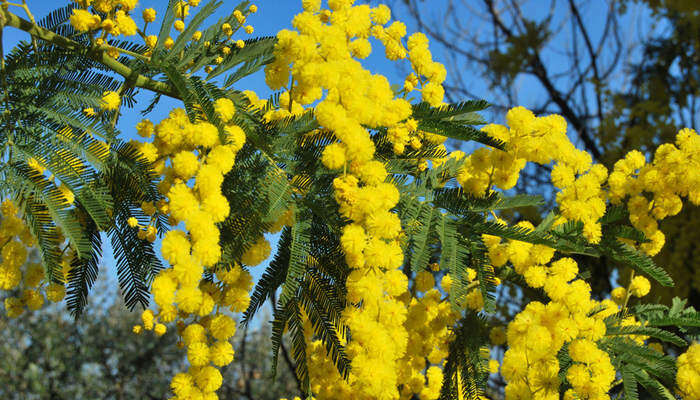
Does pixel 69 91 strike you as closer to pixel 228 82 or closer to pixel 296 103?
pixel 228 82

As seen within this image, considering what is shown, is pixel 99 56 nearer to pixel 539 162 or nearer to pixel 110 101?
pixel 110 101

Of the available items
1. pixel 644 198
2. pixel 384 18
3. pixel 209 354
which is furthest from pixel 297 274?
pixel 644 198

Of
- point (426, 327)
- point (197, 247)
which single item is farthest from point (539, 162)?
point (197, 247)

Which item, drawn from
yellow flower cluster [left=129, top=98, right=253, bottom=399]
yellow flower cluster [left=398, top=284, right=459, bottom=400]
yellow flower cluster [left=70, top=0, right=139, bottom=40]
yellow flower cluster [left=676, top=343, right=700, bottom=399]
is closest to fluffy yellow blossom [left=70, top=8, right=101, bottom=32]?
yellow flower cluster [left=70, top=0, right=139, bottom=40]

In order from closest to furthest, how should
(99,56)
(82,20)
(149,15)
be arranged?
(82,20) → (99,56) → (149,15)

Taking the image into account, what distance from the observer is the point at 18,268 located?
1563mm

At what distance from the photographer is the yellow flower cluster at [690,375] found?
1.64 meters

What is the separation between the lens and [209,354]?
143 cm

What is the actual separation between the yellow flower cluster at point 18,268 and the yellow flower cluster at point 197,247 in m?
0.27

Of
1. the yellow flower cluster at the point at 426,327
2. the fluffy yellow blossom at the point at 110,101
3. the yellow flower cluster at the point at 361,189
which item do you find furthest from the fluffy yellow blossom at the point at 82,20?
the yellow flower cluster at the point at 426,327

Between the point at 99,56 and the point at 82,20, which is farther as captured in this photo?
the point at 99,56

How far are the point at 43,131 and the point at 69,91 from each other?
17cm

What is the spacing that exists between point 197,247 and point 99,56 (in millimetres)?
744

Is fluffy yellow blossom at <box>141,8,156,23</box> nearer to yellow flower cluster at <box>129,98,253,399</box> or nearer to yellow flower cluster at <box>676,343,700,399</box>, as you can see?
yellow flower cluster at <box>129,98,253,399</box>
